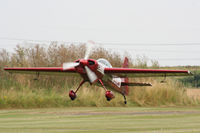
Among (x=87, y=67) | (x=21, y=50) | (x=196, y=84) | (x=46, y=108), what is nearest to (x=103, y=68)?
(x=87, y=67)

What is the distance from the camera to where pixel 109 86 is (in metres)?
26.4

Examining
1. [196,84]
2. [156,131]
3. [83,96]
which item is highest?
[156,131]

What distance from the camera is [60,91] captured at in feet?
112

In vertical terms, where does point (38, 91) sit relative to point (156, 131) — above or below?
below

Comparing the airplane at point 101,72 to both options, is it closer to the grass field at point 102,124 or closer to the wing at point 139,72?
the wing at point 139,72

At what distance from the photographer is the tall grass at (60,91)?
30.9m

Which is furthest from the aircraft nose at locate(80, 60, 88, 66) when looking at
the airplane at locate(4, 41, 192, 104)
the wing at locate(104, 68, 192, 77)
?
the wing at locate(104, 68, 192, 77)

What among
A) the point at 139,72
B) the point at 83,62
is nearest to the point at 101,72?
the point at 83,62

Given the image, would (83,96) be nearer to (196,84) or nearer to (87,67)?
(87,67)

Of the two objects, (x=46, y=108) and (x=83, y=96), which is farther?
(x=83, y=96)

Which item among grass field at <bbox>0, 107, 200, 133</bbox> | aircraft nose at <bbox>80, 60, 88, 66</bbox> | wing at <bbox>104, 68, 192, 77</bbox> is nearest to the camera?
grass field at <bbox>0, 107, 200, 133</bbox>

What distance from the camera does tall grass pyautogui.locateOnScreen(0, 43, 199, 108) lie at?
101 ft

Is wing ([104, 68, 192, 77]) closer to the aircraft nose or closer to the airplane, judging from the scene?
the airplane

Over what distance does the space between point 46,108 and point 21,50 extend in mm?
12022
